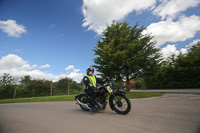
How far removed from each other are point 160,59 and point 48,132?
1440cm

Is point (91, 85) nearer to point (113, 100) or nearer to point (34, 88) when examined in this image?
point (113, 100)

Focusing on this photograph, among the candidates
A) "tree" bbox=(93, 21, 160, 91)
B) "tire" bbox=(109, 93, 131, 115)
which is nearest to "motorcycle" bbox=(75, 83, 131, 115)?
"tire" bbox=(109, 93, 131, 115)

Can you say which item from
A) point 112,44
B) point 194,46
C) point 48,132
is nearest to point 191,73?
point 194,46

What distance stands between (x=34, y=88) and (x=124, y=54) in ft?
62.1

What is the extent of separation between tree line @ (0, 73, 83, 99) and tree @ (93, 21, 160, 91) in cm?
1034

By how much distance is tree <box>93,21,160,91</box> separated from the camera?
12.2m

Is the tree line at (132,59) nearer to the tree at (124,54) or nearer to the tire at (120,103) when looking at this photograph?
the tree at (124,54)

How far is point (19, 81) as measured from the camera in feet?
66.0

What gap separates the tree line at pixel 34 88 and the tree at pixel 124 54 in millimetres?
10344

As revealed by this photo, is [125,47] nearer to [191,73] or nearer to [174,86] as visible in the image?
[191,73]

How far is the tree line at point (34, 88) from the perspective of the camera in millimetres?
18828

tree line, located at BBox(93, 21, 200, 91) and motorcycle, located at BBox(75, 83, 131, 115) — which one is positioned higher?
tree line, located at BBox(93, 21, 200, 91)

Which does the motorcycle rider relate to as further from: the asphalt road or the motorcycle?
the asphalt road

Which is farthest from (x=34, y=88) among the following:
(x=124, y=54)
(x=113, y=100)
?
(x=113, y=100)
